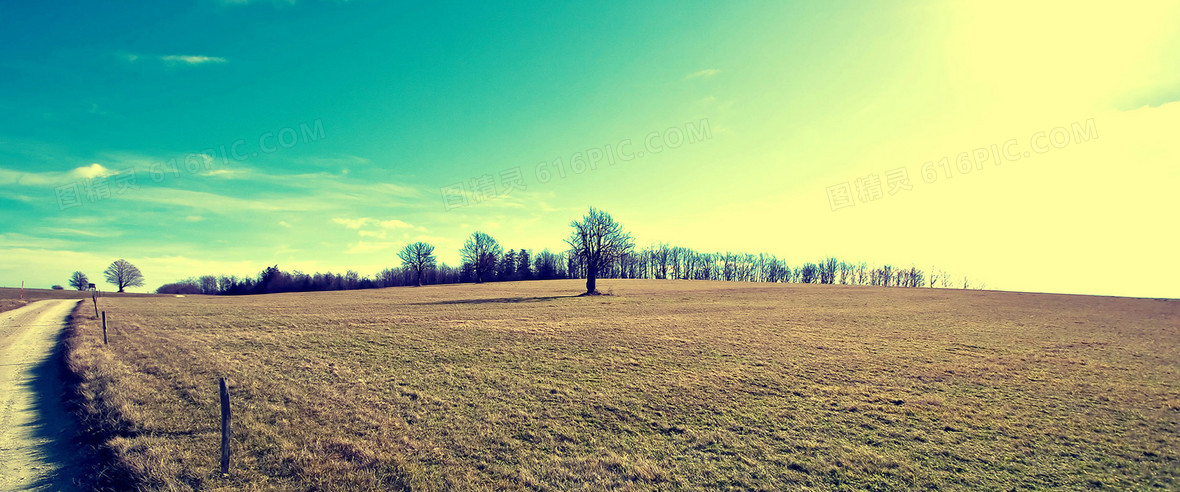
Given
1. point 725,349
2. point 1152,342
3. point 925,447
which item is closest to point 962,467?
point 925,447

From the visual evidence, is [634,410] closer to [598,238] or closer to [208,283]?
[598,238]

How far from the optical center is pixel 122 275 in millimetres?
108938

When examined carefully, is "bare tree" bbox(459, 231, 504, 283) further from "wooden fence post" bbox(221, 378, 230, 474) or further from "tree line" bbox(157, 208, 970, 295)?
"wooden fence post" bbox(221, 378, 230, 474)

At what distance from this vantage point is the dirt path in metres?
6.91

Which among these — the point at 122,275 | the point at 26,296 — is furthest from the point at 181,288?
the point at 26,296

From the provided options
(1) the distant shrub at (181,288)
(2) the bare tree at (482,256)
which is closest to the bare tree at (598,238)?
(2) the bare tree at (482,256)

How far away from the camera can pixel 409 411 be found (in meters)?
10.2

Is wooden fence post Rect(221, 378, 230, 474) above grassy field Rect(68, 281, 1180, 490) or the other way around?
above

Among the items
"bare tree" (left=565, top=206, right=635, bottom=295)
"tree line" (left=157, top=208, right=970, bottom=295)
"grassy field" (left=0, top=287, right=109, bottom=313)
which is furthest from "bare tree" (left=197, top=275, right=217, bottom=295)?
"bare tree" (left=565, top=206, right=635, bottom=295)

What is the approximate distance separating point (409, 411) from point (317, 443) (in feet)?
7.80

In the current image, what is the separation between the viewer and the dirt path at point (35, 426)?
22.7 ft

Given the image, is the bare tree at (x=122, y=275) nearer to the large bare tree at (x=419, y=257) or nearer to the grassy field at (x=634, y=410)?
the large bare tree at (x=419, y=257)

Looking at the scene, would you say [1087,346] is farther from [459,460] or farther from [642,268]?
[642,268]

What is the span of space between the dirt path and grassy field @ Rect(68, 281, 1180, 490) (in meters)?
0.57
